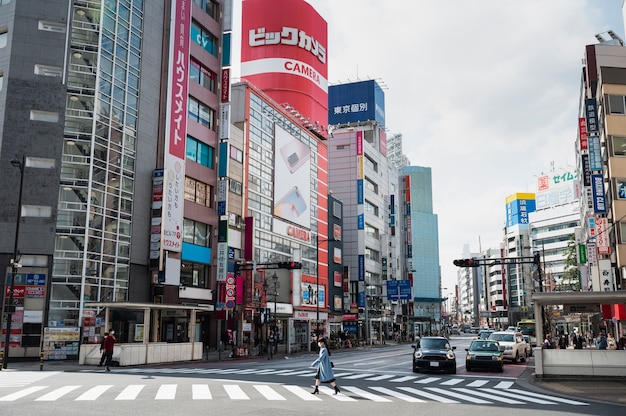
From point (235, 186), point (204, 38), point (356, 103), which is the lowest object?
point (235, 186)

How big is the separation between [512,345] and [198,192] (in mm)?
28387

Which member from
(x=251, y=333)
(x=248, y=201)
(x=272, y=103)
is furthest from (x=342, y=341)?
(x=272, y=103)

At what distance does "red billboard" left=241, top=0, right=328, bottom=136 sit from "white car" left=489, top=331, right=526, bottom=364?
1817 inches

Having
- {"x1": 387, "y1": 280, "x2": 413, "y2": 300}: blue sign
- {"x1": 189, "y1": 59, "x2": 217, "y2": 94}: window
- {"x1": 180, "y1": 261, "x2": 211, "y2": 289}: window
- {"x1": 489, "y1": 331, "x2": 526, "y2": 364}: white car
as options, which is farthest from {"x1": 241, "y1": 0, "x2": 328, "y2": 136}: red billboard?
{"x1": 489, "y1": 331, "x2": 526, "y2": 364}: white car

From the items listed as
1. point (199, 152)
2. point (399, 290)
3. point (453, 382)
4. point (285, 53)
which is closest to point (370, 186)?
point (399, 290)

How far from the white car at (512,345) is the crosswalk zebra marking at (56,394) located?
87.8 feet

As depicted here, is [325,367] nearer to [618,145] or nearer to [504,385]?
[504,385]

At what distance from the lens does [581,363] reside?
24.9m

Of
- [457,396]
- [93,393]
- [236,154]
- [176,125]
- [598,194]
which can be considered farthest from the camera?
[236,154]

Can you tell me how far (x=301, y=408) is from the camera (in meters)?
14.4

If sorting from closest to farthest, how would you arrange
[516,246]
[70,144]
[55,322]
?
[55,322] < [70,144] < [516,246]

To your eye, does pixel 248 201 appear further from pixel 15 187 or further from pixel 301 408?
pixel 301 408

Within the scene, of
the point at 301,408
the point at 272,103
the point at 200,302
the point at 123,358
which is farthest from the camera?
the point at 272,103

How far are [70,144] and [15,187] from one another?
4.63 meters
